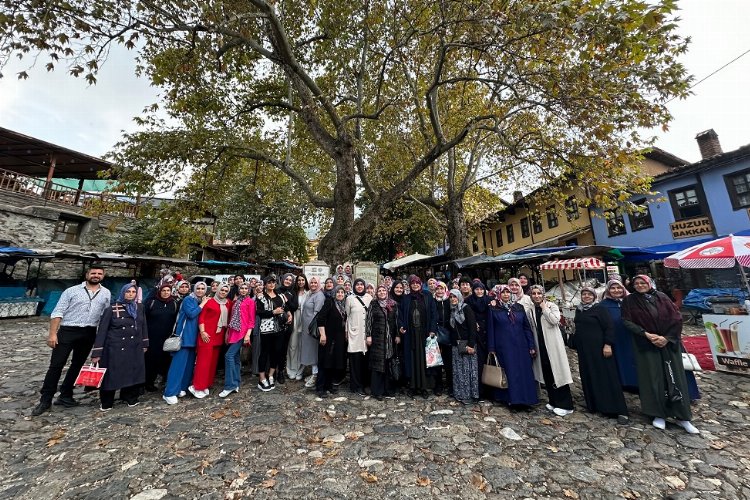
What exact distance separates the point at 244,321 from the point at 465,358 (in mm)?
3721

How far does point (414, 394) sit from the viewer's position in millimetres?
5074

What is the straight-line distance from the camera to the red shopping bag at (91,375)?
3.99m

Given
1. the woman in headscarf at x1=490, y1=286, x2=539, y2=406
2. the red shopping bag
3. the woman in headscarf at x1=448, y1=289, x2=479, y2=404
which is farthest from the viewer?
the woman in headscarf at x1=448, y1=289, x2=479, y2=404

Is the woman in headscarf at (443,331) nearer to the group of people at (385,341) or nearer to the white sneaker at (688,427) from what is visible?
the group of people at (385,341)

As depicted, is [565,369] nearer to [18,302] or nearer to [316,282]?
[316,282]

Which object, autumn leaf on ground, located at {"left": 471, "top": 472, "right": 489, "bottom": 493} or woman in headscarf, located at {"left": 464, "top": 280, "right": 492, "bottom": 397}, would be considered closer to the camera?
autumn leaf on ground, located at {"left": 471, "top": 472, "right": 489, "bottom": 493}

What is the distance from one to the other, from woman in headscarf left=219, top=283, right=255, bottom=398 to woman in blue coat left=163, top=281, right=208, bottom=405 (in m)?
0.53

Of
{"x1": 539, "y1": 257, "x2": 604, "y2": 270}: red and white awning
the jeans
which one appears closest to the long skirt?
the jeans

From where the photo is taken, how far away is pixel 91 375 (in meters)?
4.04

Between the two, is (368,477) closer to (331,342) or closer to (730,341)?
(331,342)

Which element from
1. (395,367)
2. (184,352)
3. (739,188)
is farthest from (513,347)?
(739,188)

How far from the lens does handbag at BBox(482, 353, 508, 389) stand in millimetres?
4434

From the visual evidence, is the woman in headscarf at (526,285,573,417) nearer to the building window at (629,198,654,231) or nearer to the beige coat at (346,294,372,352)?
the beige coat at (346,294,372,352)

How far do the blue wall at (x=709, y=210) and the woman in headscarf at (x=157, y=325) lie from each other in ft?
46.7
